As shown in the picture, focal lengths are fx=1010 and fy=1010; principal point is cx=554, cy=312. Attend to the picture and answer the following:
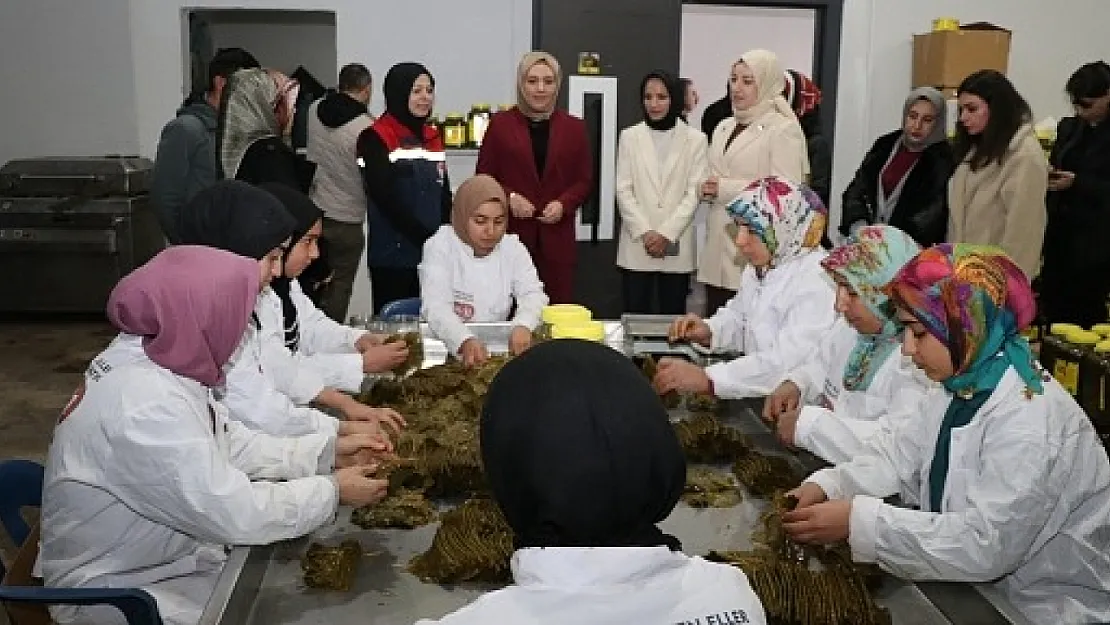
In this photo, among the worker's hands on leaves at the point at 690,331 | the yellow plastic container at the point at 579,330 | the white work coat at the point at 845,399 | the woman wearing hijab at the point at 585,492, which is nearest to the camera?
the woman wearing hijab at the point at 585,492

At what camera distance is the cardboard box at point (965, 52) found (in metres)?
5.66

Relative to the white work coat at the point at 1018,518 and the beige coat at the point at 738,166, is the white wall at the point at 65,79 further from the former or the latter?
the white work coat at the point at 1018,518

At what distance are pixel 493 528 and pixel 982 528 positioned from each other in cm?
77

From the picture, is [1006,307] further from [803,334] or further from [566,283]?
[566,283]

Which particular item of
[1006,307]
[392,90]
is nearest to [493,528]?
[1006,307]

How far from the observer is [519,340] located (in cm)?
Answer: 271

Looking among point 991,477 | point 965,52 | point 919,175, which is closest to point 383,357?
point 991,477

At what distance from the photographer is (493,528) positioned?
1636mm

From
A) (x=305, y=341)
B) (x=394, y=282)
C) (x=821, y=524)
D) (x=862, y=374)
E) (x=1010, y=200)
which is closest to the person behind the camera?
(x=821, y=524)

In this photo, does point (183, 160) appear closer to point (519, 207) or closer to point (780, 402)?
point (519, 207)

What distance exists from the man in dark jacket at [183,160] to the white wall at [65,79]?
6.58 feet

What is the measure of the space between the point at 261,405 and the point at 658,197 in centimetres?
271

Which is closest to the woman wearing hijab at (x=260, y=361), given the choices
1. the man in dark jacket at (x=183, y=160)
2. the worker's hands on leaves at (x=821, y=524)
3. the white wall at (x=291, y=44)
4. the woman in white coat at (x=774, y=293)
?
the woman in white coat at (x=774, y=293)

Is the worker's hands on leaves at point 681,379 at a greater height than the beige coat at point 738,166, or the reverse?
the beige coat at point 738,166
